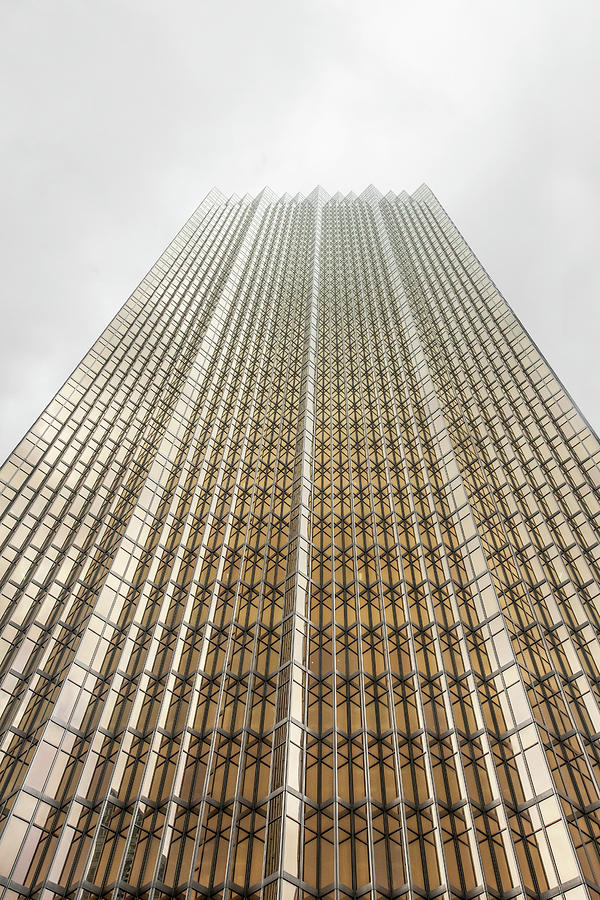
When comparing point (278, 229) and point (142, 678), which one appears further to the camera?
point (278, 229)

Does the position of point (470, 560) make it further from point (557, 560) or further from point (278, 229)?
point (278, 229)

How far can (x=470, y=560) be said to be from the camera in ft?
157

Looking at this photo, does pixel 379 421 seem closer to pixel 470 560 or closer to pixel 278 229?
pixel 470 560

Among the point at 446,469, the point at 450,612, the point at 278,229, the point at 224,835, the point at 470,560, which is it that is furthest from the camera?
the point at 278,229

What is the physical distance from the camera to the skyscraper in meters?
32.0

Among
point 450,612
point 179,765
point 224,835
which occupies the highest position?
point 450,612

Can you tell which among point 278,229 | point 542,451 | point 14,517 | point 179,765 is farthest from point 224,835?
point 278,229

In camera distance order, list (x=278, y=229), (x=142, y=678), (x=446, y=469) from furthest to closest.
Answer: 1. (x=278, y=229)
2. (x=446, y=469)
3. (x=142, y=678)

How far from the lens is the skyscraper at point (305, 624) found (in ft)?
105

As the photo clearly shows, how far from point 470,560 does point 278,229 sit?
297 ft

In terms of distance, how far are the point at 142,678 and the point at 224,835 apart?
11.4 metres

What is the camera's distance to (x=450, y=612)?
44406 millimetres

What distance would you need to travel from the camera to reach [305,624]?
4191cm

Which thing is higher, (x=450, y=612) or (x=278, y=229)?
(x=278, y=229)
